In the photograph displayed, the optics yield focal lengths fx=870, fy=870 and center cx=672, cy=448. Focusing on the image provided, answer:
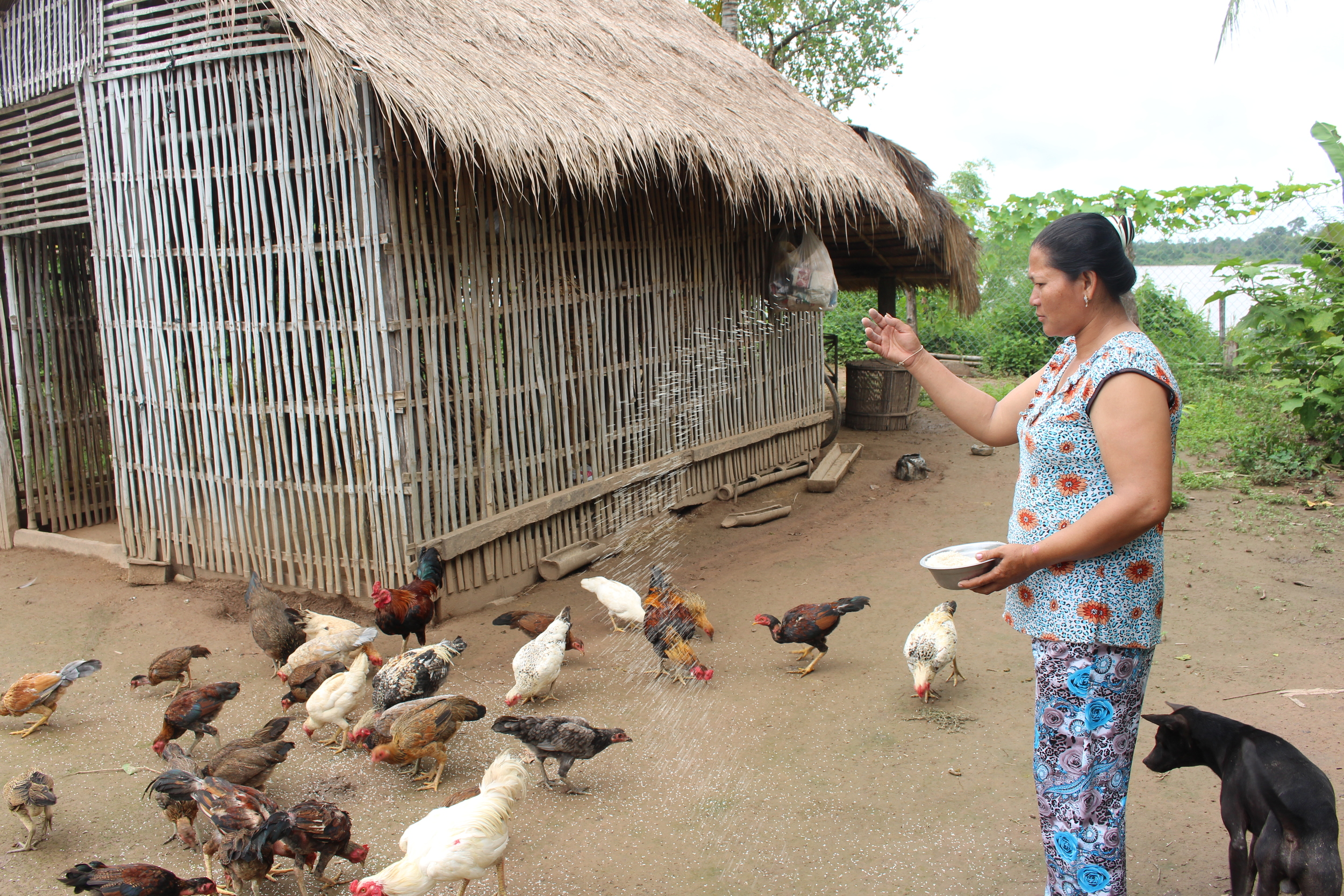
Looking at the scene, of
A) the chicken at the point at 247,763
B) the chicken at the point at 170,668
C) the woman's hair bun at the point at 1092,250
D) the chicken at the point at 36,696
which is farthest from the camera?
the chicken at the point at 170,668

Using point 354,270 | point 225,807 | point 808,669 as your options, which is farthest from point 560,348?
point 225,807

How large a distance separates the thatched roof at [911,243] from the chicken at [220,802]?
716cm

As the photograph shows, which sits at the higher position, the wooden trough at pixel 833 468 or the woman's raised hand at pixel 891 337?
the woman's raised hand at pixel 891 337

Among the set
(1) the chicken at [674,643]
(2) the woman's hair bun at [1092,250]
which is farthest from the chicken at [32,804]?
(2) the woman's hair bun at [1092,250]

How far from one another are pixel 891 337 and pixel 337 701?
3143 millimetres

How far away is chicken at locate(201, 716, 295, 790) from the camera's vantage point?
3.56m

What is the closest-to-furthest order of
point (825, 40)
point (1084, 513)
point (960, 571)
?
point (1084, 513)
point (960, 571)
point (825, 40)

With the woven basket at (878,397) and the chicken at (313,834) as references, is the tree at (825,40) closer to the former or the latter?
the woven basket at (878,397)

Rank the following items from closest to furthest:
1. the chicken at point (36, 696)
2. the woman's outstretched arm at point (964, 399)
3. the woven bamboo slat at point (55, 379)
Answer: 1. the woman's outstretched arm at point (964, 399)
2. the chicken at point (36, 696)
3. the woven bamboo slat at point (55, 379)

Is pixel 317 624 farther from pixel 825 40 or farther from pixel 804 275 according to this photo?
pixel 825 40

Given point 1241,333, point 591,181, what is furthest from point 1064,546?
point 1241,333

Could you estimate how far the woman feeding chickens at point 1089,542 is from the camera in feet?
6.88

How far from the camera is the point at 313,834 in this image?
310cm

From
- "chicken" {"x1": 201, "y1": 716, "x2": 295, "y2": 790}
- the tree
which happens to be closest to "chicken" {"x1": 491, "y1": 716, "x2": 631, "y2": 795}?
"chicken" {"x1": 201, "y1": 716, "x2": 295, "y2": 790}
